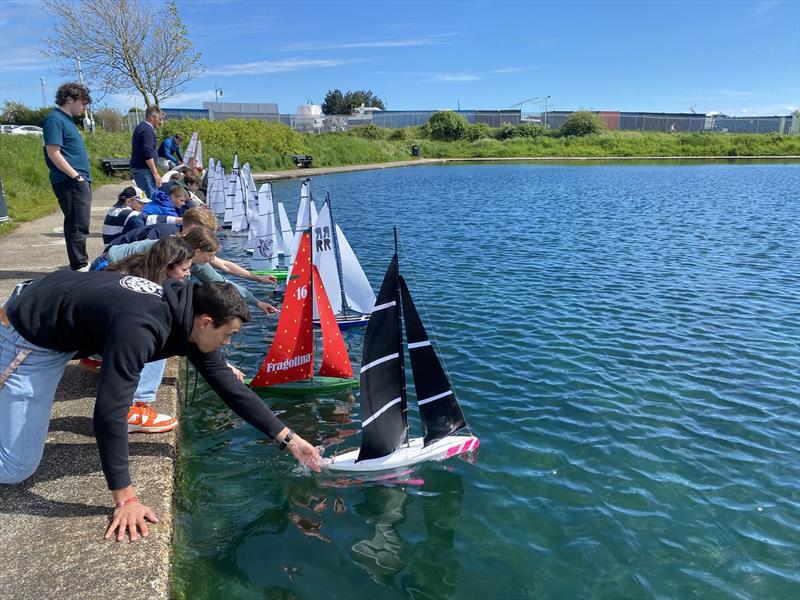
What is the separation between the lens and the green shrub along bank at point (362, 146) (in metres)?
20.8

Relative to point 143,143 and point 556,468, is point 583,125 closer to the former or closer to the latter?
point 143,143

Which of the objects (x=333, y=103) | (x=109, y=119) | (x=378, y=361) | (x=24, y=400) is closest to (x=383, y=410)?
(x=378, y=361)

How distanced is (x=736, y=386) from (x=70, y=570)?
25.9ft

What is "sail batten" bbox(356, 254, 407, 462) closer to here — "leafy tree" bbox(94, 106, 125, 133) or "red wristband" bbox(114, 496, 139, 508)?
"red wristband" bbox(114, 496, 139, 508)

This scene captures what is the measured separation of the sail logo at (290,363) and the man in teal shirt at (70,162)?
10.4 feet

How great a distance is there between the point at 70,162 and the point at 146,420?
458 cm

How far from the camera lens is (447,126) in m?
75.2

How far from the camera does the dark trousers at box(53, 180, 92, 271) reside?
7.89 m

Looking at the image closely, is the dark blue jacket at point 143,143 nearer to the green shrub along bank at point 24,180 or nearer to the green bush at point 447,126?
the green shrub along bank at point 24,180

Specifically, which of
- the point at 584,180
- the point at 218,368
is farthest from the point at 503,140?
the point at 218,368

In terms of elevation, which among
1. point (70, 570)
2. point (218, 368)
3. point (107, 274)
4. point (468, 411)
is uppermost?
point (107, 274)

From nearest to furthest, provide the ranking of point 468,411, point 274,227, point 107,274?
point 107,274 → point 468,411 → point 274,227

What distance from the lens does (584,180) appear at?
3962 cm

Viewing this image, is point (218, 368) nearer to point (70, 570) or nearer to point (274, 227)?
point (70, 570)
